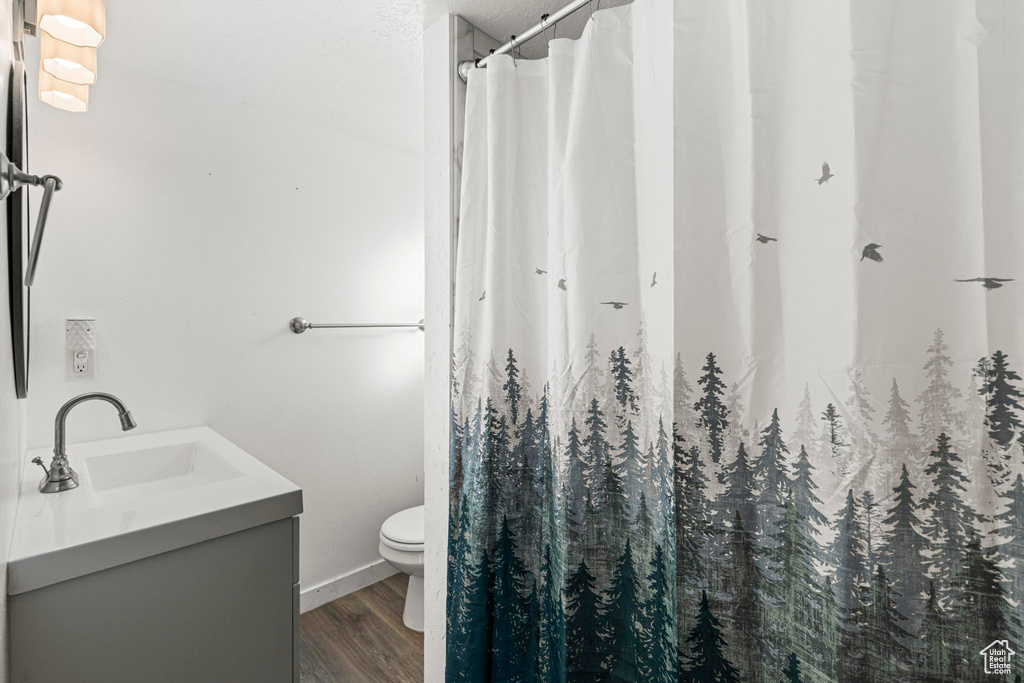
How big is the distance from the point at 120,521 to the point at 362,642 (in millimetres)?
1255

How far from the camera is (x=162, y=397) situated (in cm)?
174

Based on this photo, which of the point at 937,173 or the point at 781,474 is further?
the point at 781,474

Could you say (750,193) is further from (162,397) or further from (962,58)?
(162,397)

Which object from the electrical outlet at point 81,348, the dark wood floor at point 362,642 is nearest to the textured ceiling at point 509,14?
the electrical outlet at point 81,348

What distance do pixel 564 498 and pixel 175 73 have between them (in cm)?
197

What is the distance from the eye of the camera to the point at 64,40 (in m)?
0.94

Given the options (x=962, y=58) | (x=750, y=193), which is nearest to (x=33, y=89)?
(x=750, y=193)

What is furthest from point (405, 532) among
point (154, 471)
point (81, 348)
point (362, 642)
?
point (81, 348)

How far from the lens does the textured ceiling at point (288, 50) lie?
136cm

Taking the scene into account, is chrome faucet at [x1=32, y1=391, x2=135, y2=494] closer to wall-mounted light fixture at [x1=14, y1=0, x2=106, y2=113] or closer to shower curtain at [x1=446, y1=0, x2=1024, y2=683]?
wall-mounted light fixture at [x1=14, y1=0, x2=106, y2=113]

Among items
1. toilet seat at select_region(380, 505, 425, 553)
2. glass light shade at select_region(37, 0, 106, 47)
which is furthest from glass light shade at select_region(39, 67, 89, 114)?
toilet seat at select_region(380, 505, 425, 553)

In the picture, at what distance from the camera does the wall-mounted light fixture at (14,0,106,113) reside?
34.0 inches

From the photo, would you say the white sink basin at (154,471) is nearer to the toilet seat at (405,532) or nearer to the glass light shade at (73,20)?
the toilet seat at (405,532)

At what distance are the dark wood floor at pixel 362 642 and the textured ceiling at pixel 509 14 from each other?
215cm
